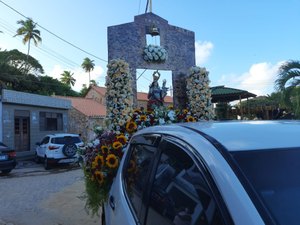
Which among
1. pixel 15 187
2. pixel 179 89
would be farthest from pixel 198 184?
pixel 15 187

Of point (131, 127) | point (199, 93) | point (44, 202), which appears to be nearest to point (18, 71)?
point (44, 202)

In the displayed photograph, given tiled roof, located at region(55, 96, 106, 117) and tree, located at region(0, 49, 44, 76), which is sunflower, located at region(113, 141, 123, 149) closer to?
tiled roof, located at region(55, 96, 106, 117)

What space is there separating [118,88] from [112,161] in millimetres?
3289

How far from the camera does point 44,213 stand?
718 centimetres

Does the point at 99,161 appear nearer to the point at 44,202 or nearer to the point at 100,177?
the point at 100,177

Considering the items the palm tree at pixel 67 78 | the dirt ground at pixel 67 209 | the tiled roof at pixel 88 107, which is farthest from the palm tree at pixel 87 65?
the dirt ground at pixel 67 209

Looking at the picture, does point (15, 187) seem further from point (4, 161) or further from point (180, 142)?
point (180, 142)

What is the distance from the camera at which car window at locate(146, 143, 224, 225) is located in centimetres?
155

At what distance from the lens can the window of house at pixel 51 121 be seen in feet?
75.7

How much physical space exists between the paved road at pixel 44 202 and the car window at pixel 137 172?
8.99 feet

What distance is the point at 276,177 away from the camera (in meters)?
1.66

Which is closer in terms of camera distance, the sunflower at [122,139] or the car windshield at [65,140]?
the sunflower at [122,139]

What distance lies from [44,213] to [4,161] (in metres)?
7.87

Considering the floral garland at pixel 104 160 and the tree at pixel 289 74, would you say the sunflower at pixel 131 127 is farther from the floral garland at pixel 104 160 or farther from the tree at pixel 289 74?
the tree at pixel 289 74
